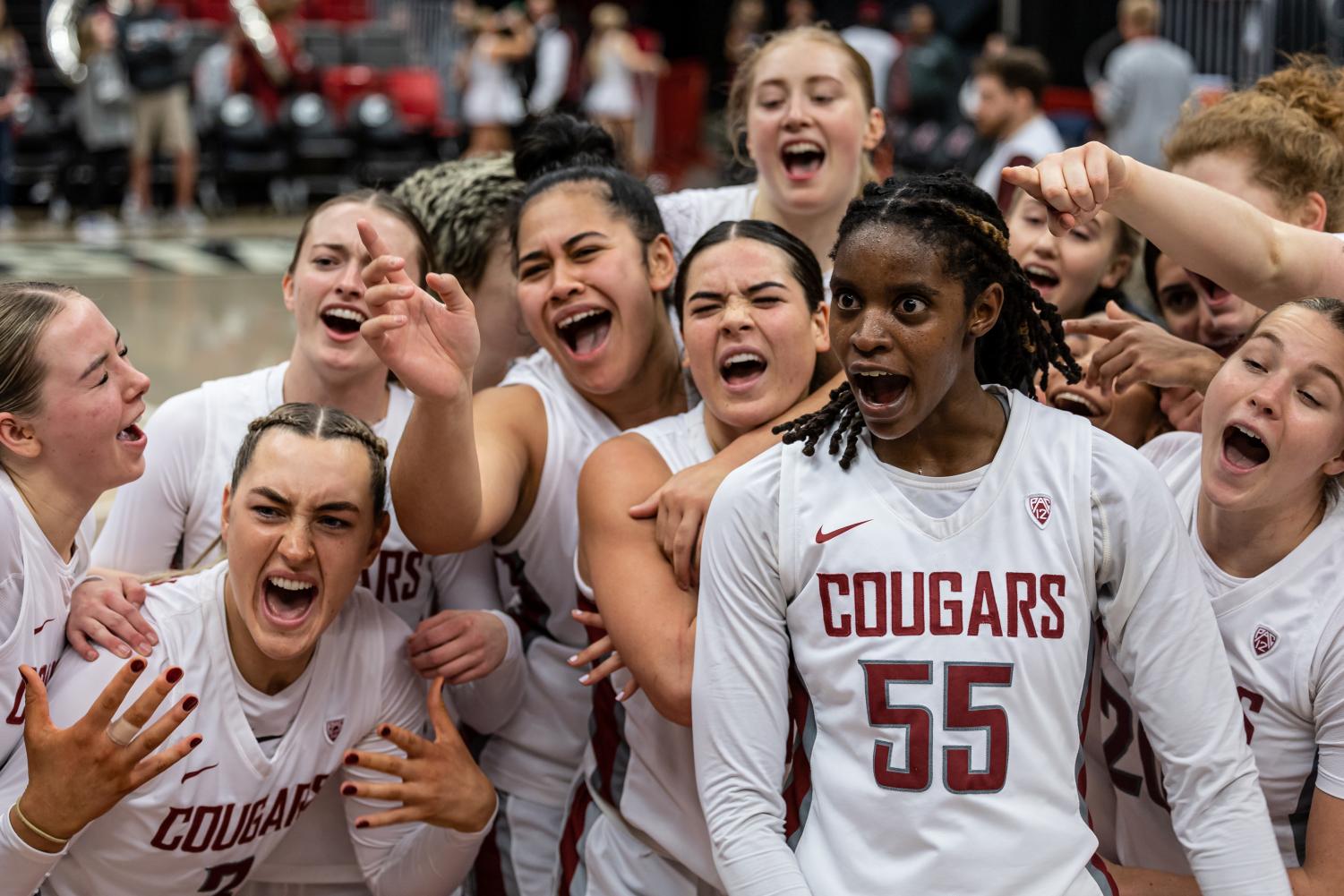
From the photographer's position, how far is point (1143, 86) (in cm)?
985

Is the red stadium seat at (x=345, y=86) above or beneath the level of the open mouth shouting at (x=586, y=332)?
beneath

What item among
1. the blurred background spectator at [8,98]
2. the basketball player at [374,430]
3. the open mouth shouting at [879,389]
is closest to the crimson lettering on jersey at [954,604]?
the open mouth shouting at [879,389]

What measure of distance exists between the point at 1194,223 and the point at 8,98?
38.3ft

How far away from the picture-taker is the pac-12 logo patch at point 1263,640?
237cm

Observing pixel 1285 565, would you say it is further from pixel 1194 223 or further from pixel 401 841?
pixel 401 841

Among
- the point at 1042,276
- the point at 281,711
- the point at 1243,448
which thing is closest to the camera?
the point at 1243,448

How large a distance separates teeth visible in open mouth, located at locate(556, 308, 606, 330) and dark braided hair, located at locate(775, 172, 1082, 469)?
0.62m

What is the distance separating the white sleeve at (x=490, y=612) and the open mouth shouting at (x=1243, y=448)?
4.65 feet

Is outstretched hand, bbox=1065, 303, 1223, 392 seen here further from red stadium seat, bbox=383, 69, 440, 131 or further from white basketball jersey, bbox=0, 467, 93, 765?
red stadium seat, bbox=383, 69, 440, 131

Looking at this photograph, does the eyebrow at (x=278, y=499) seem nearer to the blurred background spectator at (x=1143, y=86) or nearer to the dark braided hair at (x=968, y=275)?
the dark braided hair at (x=968, y=275)

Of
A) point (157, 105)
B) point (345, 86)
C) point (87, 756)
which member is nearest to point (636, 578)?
point (87, 756)

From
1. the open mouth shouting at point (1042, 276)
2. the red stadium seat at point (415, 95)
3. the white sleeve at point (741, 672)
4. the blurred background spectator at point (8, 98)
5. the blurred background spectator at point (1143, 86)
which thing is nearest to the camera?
the white sleeve at point (741, 672)

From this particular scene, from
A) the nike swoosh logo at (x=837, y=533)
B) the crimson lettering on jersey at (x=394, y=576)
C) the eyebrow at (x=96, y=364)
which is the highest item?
the eyebrow at (x=96, y=364)

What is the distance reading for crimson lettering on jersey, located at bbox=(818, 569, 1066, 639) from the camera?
85.6 inches
